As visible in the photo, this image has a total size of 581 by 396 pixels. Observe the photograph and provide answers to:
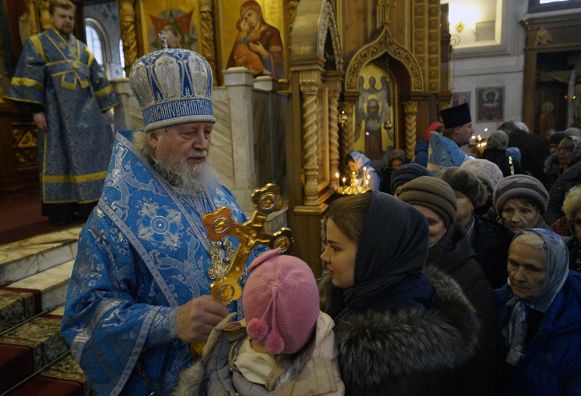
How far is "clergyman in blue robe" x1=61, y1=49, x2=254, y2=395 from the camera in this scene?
4.27 feet

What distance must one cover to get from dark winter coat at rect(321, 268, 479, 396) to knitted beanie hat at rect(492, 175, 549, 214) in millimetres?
1383

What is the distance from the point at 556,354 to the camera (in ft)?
5.01

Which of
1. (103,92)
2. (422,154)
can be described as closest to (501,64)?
(422,154)

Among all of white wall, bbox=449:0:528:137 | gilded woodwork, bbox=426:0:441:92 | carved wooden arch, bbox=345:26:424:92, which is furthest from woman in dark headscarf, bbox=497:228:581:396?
white wall, bbox=449:0:528:137

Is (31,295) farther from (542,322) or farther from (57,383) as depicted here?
(542,322)

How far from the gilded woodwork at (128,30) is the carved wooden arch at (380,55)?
4111 mm

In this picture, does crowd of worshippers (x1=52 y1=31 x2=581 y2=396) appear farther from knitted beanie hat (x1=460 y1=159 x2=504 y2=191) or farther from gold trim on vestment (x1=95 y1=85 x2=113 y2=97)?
gold trim on vestment (x1=95 y1=85 x2=113 y2=97)

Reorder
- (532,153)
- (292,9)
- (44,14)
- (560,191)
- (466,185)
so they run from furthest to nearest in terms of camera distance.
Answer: (292,9) < (44,14) < (532,153) < (560,191) < (466,185)

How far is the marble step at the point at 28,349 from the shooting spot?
7.66 ft

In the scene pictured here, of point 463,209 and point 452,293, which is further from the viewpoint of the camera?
point 463,209

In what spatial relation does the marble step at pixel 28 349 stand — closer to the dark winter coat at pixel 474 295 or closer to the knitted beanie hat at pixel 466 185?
the dark winter coat at pixel 474 295

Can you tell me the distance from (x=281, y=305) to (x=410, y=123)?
8.31m

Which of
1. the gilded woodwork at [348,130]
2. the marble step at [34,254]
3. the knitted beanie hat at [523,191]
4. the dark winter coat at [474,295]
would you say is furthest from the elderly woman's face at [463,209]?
the gilded woodwork at [348,130]

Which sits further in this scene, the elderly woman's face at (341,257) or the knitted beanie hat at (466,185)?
the knitted beanie hat at (466,185)
